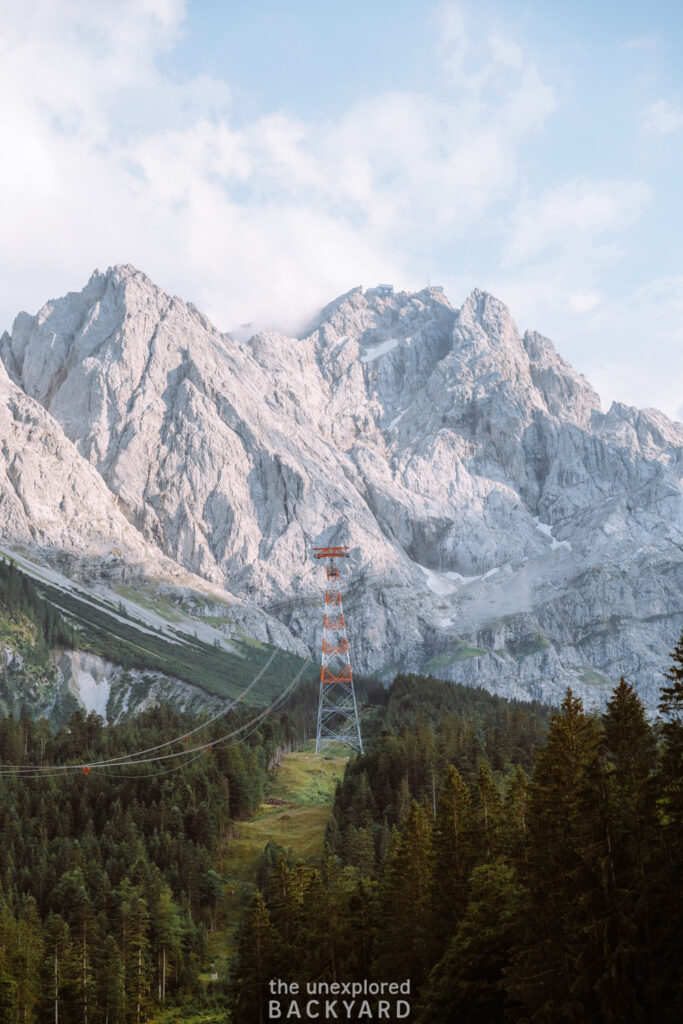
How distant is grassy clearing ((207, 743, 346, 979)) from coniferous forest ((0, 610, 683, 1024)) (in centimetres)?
222

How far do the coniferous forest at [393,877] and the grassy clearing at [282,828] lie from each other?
2215mm

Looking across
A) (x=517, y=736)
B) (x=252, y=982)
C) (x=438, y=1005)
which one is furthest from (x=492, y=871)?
(x=517, y=736)

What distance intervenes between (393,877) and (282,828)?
6545 cm

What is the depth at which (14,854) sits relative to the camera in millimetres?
106625

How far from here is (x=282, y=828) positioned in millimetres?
121688

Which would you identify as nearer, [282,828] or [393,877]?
[393,877]

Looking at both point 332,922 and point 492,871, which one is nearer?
point 492,871

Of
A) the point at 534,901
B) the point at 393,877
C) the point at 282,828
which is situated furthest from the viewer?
the point at 282,828

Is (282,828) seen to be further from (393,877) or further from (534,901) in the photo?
(534,901)

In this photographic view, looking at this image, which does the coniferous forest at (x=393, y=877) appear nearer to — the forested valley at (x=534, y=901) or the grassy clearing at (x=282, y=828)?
the forested valley at (x=534, y=901)

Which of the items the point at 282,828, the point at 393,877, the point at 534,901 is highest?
the point at 534,901

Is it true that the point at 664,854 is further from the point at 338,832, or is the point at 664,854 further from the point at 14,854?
the point at 14,854

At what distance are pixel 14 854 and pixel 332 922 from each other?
61299 millimetres

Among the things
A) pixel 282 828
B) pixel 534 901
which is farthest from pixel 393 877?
pixel 282 828
